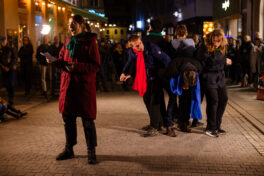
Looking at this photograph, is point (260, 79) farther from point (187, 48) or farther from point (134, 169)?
point (134, 169)

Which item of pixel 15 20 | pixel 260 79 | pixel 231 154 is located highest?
pixel 15 20

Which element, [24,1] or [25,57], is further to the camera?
[24,1]

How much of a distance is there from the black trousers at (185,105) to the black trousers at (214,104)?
0.37 meters

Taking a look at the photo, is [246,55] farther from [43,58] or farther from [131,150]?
[131,150]

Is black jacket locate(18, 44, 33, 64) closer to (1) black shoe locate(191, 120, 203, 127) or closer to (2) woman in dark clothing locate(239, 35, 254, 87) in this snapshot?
(1) black shoe locate(191, 120, 203, 127)

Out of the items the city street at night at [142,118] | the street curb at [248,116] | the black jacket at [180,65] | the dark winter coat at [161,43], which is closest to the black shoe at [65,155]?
the city street at night at [142,118]

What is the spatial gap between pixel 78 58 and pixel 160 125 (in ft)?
9.23

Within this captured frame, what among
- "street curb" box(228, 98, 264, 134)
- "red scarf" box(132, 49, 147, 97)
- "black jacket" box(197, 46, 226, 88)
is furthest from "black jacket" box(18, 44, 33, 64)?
"black jacket" box(197, 46, 226, 88)

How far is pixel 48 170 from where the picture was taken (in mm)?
5402

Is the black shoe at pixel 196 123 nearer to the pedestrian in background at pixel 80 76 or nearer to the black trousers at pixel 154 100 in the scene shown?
the black trousers at pixel 154 100

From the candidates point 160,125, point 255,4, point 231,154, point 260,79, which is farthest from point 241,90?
point 231,154

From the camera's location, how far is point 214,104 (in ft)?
24.2

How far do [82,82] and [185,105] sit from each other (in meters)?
2.83

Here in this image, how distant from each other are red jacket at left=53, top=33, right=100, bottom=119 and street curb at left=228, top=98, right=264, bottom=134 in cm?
387
